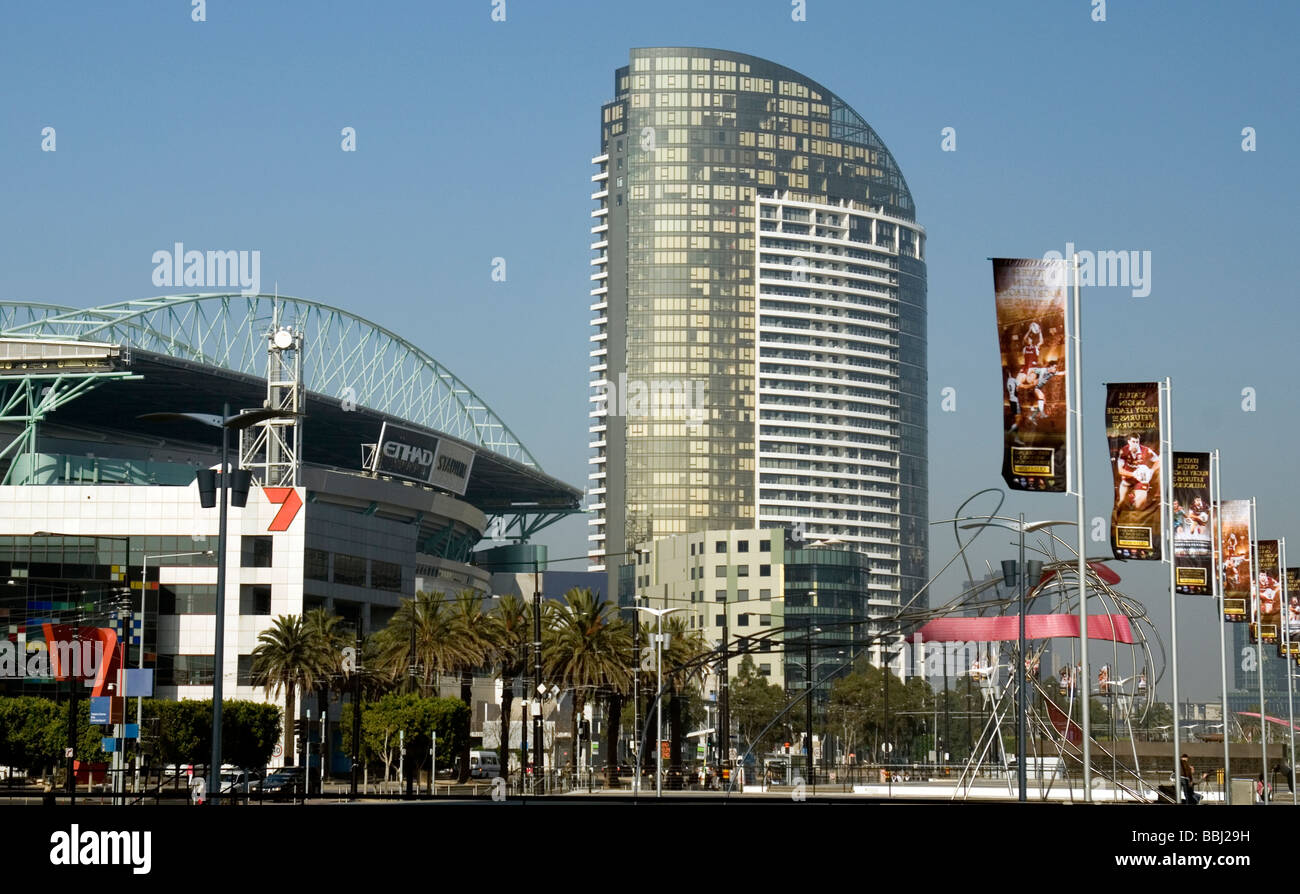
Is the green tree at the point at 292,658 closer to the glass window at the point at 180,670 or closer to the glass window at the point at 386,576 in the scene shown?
the glass window at the point at 180,670

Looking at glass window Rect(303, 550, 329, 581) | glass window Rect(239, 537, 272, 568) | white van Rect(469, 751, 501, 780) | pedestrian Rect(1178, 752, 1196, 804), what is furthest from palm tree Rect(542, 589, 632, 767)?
pedestrian Rect(1178, 752, 1196, 804)

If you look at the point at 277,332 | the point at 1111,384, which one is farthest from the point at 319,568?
the point at 1111,384

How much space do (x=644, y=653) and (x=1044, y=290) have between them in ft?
241

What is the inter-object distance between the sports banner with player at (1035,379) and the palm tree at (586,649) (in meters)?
57.6

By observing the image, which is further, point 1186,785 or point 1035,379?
point 1186,785

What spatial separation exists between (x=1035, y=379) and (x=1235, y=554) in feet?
88.5

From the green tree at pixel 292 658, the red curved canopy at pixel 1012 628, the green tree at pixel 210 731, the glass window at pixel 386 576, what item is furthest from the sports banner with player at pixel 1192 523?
the glass window at pixel 386 576

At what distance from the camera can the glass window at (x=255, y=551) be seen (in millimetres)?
127000

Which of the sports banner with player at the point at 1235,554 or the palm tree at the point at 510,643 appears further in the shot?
the palm tree at the point at 510,643

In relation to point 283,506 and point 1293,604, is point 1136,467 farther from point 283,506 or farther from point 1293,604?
point 283,506

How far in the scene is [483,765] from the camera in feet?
389

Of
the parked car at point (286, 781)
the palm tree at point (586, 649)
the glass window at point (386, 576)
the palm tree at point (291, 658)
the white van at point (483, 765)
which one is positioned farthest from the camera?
the glass window at point (386, 576)

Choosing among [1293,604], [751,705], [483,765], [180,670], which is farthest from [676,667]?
[751,705]
